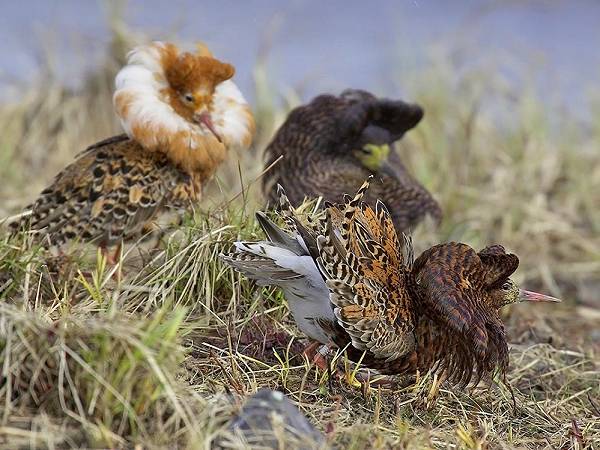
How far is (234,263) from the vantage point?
4285 millimetres

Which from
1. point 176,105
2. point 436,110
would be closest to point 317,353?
point 176,105

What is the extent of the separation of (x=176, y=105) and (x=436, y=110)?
3.46 m

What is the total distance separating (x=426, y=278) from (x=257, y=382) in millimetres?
772

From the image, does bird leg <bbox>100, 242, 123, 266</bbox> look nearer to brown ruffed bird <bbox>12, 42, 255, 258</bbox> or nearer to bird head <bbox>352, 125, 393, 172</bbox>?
brown ruffed bird <bbox>12, 42, 255, 258</bbox>

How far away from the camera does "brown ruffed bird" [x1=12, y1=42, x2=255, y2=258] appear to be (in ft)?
18.6

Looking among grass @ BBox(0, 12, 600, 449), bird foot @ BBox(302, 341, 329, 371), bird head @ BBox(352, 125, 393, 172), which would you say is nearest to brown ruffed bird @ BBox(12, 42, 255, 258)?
grass @ BBox(0, 12, 600, 449)

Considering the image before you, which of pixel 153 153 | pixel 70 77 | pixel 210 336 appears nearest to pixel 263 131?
pixel 70 77

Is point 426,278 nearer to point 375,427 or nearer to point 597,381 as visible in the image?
point 375,427

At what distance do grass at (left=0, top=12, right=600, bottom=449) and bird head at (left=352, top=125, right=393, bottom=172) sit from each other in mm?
551

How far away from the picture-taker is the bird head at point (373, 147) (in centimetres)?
666

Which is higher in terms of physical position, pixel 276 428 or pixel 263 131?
pixel 276 428

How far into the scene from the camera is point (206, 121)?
19.7 feet

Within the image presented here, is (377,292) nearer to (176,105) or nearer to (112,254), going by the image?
(112,254)

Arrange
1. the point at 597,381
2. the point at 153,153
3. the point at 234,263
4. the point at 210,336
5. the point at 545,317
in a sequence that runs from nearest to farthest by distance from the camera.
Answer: the point at 234,263, the point at 210,336, the point at 597,381, the point at 153,153, the point at 545,317
